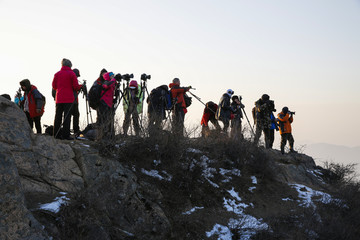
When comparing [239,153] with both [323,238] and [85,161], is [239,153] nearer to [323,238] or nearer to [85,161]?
[323,238]

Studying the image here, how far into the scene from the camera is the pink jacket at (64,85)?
7.83 metres

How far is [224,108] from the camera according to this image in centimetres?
1131

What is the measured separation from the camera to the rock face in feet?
17.9

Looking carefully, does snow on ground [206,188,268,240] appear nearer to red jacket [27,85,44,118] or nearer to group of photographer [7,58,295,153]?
group of photographer [7,58,295,153]

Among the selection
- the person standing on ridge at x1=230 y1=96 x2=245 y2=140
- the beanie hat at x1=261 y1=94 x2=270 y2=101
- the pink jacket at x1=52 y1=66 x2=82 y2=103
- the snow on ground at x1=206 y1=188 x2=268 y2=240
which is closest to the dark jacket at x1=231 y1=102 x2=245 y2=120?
the person standing on ridge at x1=230 y1=96 x2=245 y2=140

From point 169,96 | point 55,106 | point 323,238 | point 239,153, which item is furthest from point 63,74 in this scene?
point 323,238

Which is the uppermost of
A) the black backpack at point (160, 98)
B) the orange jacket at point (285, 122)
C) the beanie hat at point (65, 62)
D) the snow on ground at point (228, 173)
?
the beanie hat at point (65, 62)

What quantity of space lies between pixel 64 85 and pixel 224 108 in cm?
535

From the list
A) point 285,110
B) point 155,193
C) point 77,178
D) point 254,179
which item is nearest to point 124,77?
point 155,193

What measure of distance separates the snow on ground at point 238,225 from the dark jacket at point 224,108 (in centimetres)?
396

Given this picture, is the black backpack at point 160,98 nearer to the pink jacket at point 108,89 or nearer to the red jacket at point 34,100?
the pink jacket at point 108,89

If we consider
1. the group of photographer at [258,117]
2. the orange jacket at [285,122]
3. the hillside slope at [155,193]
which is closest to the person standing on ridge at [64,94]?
the hillside slope at [155,193]

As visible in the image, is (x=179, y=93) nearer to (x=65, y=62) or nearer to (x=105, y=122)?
A: (x=105, y=122)

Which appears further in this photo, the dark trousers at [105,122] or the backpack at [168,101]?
the backpack at [168,101]
